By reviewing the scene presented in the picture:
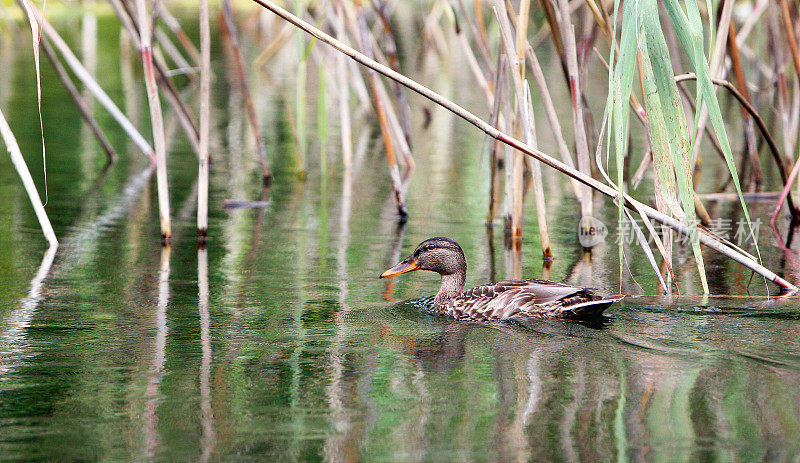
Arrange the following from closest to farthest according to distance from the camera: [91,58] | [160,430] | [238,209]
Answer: [160,430], [238,209], [91,58]

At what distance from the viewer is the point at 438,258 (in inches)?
270

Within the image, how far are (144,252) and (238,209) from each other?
187 cm

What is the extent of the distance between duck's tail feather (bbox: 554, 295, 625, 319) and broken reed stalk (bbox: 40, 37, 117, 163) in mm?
5264

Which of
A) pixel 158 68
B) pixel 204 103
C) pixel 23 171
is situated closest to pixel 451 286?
pixel 204 103

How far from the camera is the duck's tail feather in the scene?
19.6ft

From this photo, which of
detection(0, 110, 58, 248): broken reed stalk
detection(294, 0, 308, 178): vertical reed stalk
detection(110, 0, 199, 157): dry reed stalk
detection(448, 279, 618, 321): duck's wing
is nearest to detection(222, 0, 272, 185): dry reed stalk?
detection(294, 0, 308, 178): vertical reed stalk

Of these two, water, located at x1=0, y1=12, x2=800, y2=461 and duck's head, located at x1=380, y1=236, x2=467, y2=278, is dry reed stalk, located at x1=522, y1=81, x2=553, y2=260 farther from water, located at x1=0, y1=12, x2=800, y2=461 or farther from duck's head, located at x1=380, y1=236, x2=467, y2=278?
duck's head, located at x1=380, y1=236, x2=467, y2=278

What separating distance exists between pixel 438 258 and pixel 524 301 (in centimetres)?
81

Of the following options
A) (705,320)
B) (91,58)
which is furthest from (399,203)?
(91,58)

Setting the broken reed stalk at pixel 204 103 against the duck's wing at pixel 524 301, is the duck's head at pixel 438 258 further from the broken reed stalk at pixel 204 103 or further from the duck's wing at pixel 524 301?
the broken reed stalk at pixel 204 103

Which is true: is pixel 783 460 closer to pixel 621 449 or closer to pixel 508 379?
pixel 621 449

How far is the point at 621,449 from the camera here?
161 inches

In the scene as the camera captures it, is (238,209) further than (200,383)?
Yes

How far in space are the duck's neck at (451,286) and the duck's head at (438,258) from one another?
0.09ft
